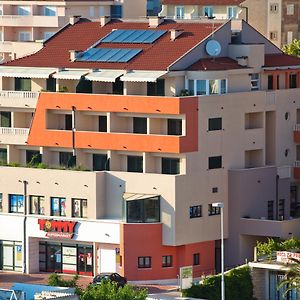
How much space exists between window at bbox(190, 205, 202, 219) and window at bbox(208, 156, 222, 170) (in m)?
2.61

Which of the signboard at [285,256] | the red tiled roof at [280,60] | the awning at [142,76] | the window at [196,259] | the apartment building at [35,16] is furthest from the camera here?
the apartment building at [35,16]

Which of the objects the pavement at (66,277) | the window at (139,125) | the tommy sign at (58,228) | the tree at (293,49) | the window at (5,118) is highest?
the tree at (293,49)

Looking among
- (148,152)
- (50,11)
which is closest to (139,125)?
(148,152)

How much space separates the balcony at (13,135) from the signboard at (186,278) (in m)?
17.5

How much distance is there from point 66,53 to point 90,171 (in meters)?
9.74

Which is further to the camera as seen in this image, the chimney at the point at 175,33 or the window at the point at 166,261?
the chimney at the point at 175,33

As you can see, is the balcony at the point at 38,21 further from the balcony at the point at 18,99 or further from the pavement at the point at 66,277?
the pavement at the point at 66,277

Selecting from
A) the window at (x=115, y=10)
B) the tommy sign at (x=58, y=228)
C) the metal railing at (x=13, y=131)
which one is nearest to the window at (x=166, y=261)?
the tommy sign at (x=58, y=228)

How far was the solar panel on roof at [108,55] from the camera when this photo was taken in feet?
455

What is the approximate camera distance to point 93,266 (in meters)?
135

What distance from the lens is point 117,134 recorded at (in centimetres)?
13600

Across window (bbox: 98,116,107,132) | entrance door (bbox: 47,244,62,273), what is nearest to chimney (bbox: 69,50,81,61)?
window (bbox: 98,116,107,132)

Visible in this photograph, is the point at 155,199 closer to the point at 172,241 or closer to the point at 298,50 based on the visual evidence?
the point at 172,241

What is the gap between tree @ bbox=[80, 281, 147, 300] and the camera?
114375 millimetres
